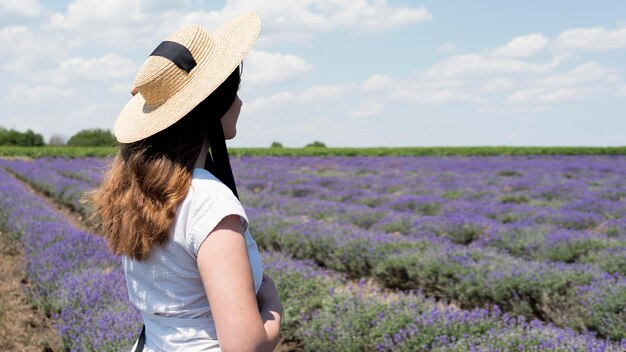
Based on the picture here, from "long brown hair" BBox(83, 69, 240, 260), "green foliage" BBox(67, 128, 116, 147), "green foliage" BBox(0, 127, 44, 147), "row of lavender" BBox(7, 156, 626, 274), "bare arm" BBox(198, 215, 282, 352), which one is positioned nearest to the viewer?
"bare arm" BBox(198, 215, 282, 352)

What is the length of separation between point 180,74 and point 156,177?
10.9 inches

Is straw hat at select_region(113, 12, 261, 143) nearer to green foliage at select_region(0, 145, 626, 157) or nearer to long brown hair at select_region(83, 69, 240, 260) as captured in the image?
long brown hair at select_region(83, 69, 240, 260)

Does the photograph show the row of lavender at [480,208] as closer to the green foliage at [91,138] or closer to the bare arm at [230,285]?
the bare arm at [230,285]

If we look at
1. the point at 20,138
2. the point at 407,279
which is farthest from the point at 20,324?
the point at 20,138

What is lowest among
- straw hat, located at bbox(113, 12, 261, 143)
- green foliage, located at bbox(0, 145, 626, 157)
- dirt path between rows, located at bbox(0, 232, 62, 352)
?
dirt path between rows, located at bbox(0, 232, 62, 352)

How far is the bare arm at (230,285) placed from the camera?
4.24 ft

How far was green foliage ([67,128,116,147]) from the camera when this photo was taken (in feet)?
226

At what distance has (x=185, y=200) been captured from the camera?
141cm

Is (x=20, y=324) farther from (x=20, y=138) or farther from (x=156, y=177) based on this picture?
(x=20, y=138)

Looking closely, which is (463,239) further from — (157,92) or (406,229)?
(157,92)

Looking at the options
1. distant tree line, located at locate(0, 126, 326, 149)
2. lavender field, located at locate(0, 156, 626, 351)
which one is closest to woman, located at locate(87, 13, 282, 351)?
lavender field, located at locate(0, 156, 626, 351)

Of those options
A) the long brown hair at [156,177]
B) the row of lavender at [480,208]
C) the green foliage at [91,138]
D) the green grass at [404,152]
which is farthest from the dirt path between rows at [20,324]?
the green foliage at [91,138]

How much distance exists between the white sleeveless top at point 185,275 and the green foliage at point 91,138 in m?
70.2

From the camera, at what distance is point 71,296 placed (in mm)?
4465
